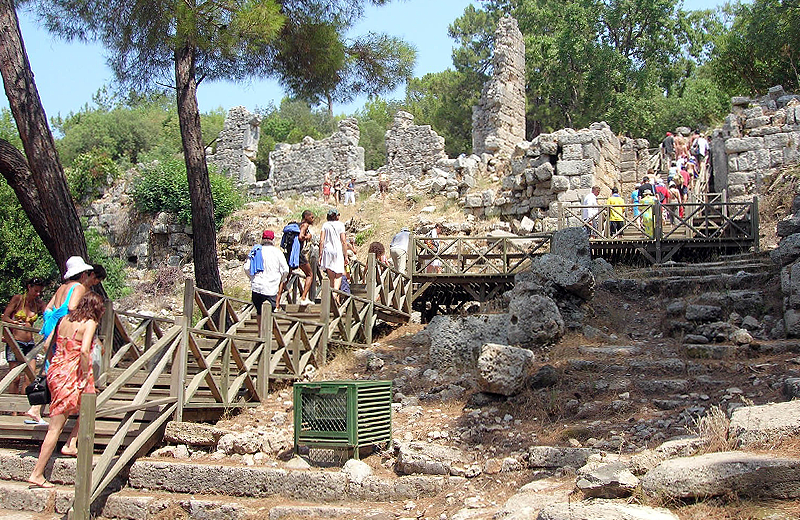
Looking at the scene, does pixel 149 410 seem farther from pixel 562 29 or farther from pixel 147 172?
pixel 562 29

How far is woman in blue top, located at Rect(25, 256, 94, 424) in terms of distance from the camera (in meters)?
6.87

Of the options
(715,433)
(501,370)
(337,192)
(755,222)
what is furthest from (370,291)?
(337,192)

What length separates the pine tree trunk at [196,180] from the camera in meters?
10.6

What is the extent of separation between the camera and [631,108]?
2667 cm

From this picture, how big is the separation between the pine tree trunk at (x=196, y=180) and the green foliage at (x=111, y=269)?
8.99 meters

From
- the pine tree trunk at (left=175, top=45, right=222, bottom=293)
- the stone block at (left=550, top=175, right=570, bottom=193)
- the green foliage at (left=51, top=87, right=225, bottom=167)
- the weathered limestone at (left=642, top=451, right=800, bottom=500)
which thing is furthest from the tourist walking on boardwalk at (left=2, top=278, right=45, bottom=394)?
the green foliage at (left=51, top=87, right=225, bottom=167)

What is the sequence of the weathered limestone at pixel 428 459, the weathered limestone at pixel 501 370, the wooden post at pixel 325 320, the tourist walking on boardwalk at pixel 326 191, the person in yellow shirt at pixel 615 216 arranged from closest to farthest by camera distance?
1. the weathered limestone at pixel 428 459
2. the weathered limestone at pixel 501 370
3. the wooden post at pixel 325 320
4. the person in yellow shirt at pixel 615 216
5. the tourist walking on boardwalk at pixel 326 191

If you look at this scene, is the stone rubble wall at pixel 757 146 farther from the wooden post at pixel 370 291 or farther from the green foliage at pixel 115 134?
the green foliage at pixel 115 134

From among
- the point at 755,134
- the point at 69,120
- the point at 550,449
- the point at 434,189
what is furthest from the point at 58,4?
the point at 69,120

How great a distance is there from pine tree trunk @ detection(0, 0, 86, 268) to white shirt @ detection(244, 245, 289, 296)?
187 cm

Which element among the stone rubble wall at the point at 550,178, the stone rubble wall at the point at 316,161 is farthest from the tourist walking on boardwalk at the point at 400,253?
the stone rubble wall at the point at 316,161

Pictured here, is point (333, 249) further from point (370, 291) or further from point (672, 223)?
point (672, 223)

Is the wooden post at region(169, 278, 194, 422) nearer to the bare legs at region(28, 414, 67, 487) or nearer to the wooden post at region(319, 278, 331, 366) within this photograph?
the bare legs at region(28, 414, 67, 487)

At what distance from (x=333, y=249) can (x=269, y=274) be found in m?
1.22
